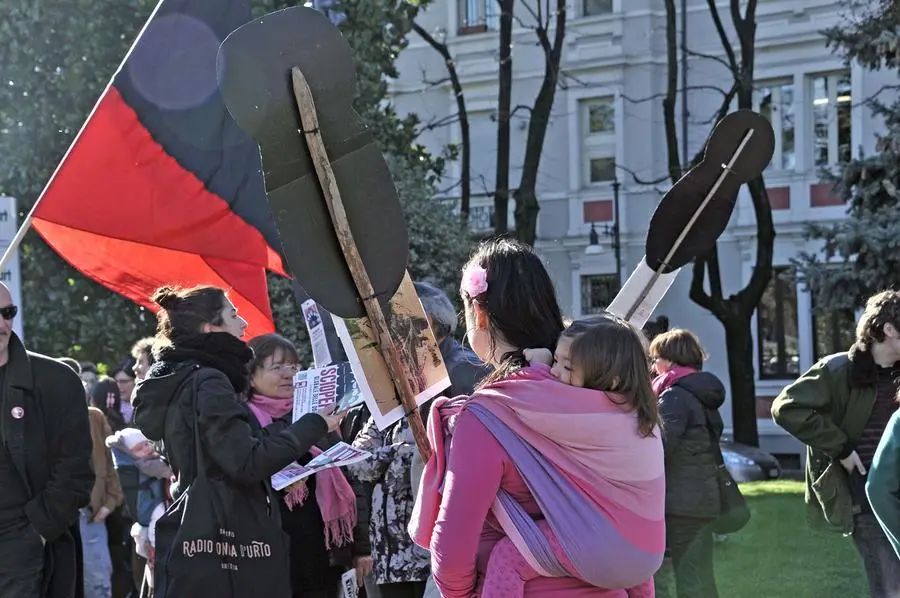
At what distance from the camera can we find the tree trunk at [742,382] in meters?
23.2

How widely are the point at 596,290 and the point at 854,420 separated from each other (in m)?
23.9

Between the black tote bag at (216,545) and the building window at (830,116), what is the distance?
23164mm

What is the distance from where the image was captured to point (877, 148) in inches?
603

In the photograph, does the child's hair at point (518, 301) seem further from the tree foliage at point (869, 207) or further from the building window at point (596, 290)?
the building window at point (596, 290)

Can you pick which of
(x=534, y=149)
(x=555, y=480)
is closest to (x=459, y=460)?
(x=555, y=480)

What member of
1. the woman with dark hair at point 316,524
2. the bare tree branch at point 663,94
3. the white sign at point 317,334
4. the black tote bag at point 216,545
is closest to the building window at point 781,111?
the bare tree branch at point 663,94

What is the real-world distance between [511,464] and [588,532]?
242mm

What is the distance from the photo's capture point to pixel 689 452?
771cm

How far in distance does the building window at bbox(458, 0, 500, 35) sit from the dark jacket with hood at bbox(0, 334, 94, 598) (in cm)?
2542

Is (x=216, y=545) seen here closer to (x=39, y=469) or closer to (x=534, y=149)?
(x=39, y=469)

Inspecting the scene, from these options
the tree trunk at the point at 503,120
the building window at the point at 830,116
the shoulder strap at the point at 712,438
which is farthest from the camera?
the building window at the point at 830,116

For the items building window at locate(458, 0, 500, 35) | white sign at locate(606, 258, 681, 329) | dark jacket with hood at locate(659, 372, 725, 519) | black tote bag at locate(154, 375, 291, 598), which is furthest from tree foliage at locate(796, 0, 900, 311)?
building window at locate(458, 0, 500, 35)

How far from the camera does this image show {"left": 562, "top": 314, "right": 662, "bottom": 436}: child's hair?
3.37 meters

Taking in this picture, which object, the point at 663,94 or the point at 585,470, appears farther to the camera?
the point at 663,94
